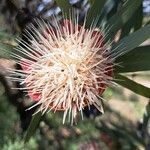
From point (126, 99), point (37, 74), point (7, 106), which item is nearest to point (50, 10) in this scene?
point (7, 106)

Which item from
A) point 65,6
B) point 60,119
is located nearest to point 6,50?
point 65,6

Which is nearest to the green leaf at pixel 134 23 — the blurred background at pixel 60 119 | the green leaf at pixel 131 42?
the blurred background at pixel 60 119

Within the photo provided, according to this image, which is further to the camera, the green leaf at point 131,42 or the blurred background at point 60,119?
the blurred background at point 60,119

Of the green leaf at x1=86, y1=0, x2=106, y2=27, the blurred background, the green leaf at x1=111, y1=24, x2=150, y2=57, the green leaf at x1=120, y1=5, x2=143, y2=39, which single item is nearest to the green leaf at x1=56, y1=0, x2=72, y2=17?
the green leaf at x1=86, y1=0, x2=106, y2=27

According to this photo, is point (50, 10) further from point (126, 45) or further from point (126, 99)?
point (126, 99)

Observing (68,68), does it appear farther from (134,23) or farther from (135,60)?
(134,23)

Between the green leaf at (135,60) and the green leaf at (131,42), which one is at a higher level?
the green leaf at (131,42)

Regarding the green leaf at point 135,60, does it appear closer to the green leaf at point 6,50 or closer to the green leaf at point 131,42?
the green leaf at point 131,42

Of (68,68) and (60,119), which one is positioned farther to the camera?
(60,119)
